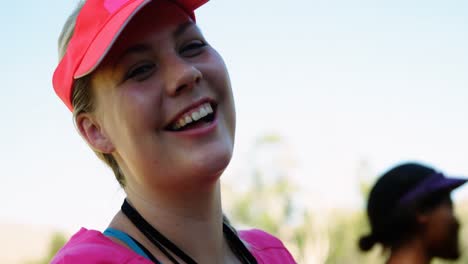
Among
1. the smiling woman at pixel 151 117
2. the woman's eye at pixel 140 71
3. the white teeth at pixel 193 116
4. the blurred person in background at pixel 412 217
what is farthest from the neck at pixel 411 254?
the woman's eye at pixel 140 71

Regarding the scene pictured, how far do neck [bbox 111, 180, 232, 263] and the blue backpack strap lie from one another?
0.12 feet

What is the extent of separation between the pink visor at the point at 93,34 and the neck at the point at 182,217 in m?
0.35

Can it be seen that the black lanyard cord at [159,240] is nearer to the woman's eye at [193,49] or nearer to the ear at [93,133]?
the ear at [93,133]

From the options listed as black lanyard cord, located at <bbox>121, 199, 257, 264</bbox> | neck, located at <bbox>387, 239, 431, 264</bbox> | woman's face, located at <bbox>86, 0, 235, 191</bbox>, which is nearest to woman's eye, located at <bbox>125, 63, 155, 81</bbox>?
woman's face, located at <bbox>86, 0, 235, 191</bbox>

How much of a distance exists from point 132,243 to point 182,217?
0.17 m

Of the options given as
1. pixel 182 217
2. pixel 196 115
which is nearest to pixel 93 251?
pixel 182 217

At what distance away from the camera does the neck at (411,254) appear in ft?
11.4

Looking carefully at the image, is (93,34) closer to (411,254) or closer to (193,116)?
(193,116)

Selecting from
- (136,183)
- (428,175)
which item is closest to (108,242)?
(136,183)

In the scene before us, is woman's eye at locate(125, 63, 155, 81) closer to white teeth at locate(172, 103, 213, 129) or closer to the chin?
white teeth at locate(172, 103, 213, 129)

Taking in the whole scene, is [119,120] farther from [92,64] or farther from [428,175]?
[428,175]

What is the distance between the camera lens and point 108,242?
1.62 m

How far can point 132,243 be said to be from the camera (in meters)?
1.68

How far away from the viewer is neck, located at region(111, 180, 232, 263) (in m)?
1.76
